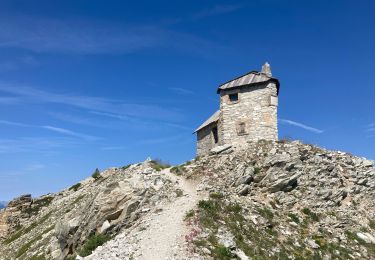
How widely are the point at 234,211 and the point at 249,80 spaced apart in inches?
784

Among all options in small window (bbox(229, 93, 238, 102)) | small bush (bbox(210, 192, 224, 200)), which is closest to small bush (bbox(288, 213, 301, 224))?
small bush (bbox(210, 192, 224, 200))

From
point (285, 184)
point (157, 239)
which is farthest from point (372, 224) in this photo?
point (157, 239)

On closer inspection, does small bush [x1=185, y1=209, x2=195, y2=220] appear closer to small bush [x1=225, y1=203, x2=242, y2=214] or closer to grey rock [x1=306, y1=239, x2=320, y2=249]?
small bush [x1=225, y1=203, x2=242, y2=214]

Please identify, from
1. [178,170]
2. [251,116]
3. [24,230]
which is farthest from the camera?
[24,230]

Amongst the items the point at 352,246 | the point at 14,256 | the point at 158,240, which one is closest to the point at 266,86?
the point at 352,246

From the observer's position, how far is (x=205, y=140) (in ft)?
180

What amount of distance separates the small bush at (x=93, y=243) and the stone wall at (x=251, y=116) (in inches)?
809

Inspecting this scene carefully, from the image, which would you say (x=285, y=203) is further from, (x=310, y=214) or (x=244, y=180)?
(x=244, y=180)

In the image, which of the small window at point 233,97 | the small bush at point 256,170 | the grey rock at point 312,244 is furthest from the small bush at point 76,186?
the grey rock at point 312,244

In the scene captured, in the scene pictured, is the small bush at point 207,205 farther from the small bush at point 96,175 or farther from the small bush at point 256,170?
the small bush at point 96,175

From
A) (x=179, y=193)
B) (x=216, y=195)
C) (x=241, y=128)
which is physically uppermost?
(x=241, y=128)

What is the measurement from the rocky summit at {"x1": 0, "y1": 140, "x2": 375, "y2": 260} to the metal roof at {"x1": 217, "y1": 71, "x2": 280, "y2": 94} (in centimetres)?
806

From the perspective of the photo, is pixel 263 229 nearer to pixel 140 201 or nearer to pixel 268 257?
pixel 268 257

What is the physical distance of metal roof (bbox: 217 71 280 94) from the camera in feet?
155
